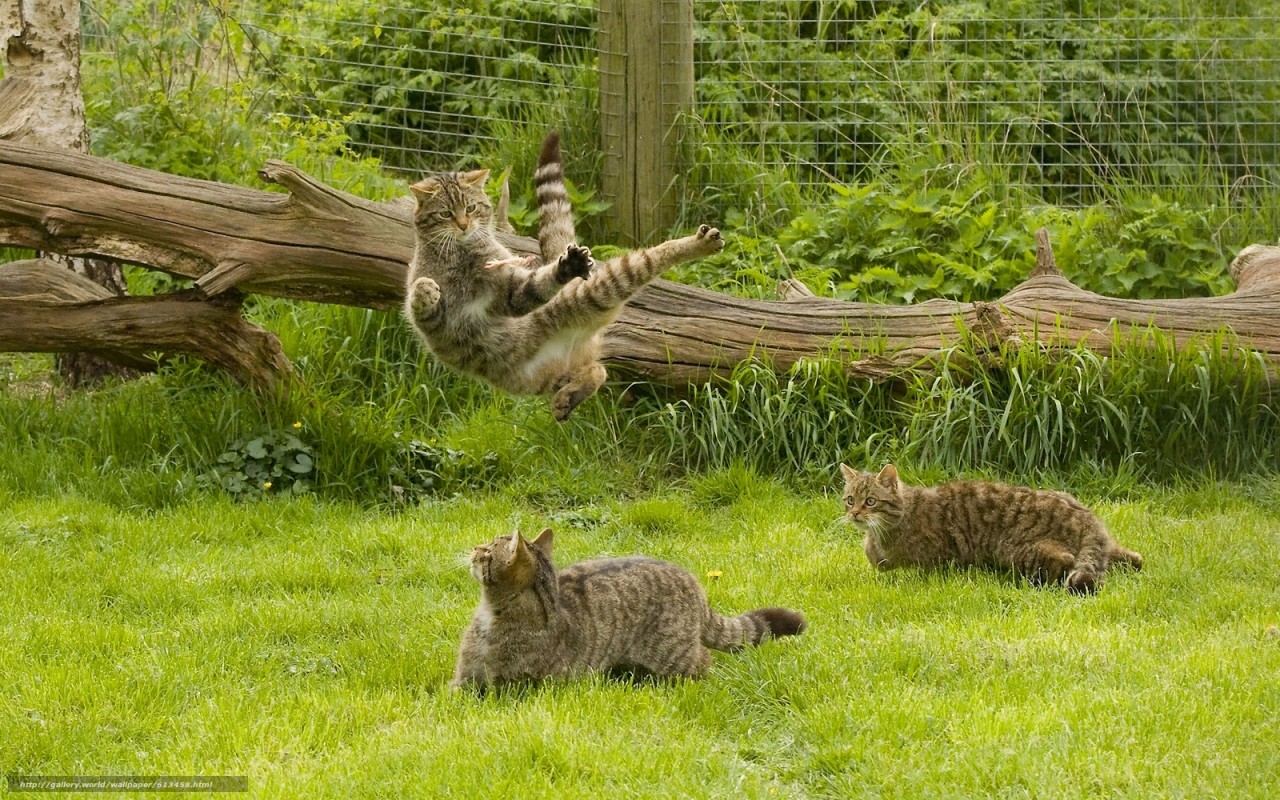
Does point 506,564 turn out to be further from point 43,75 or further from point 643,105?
point 43,75

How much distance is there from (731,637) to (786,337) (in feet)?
9.70

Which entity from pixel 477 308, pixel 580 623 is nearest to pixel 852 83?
pixel 477 308

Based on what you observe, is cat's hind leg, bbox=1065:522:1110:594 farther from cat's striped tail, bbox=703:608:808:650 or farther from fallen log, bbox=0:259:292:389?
fallen log, bbox=0:259:292:389

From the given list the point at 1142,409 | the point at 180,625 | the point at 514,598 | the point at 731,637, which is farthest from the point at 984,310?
the point at 180,625

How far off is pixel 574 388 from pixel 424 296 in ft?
2.81

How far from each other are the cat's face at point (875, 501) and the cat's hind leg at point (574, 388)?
4.50 ft

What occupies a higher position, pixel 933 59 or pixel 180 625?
pixel 933 59

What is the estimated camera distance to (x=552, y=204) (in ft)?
22.6

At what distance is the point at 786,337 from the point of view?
26.4 ft

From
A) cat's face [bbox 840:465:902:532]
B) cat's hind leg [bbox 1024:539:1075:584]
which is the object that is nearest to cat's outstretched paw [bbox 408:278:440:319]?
cat's face [bbox 840:465:902:532]

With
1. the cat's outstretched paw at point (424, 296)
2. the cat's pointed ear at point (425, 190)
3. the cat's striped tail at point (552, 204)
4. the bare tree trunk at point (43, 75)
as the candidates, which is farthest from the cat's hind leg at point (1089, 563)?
the bare tree trunk at point (43, 75)

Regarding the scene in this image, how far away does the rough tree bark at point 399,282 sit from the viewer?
7.19 m

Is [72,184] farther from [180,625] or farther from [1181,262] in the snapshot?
[1181,262]

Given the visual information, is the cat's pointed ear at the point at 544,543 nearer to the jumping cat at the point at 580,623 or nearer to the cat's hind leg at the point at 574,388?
the jumping cat at the point at 580,623
